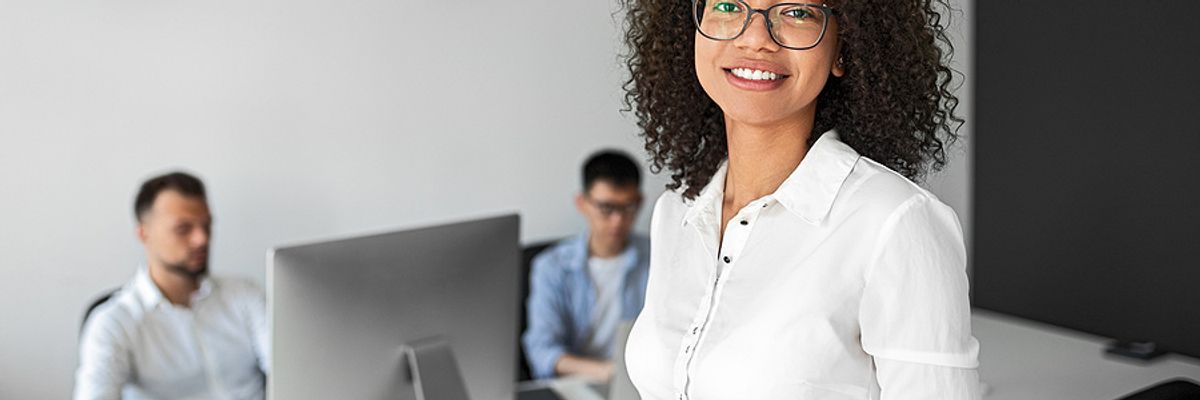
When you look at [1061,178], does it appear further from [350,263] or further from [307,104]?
[350,263]

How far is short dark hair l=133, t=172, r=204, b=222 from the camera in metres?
3.62

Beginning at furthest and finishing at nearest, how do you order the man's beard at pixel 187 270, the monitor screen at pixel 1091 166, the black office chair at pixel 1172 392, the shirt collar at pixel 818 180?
1. the monitor screen at pixel 1091 166
2. the man's beard at pixel 187 270
3. the black office chair at pixel 1172 392
4. the shirt collar at pixel 818 180

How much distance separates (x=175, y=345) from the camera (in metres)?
3.55

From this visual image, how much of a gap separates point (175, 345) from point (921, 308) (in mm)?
2808

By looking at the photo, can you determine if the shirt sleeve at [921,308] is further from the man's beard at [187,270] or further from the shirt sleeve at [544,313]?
the shirt sleeve at [544,313]

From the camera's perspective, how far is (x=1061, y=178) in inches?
170

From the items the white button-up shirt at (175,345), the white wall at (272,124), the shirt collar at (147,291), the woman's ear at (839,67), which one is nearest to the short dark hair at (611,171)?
the white wall at (272,124)

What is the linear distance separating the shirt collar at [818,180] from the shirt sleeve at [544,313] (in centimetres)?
282

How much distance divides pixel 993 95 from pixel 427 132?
201 centimetres

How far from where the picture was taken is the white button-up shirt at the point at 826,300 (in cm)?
120

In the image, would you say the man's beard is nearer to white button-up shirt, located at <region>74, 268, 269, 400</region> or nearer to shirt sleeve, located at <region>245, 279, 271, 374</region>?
white button-up shirt, located at <region>74, 268, 269, 400</region>

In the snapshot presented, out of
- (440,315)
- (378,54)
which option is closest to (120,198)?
(378,54)

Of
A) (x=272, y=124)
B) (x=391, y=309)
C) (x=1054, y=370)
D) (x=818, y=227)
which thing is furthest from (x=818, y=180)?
(x=272, y=124)

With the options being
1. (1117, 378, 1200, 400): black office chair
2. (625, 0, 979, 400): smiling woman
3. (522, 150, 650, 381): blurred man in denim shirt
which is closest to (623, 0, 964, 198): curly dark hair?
(625, 0, 979, 400): smiling woman
